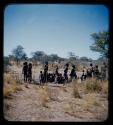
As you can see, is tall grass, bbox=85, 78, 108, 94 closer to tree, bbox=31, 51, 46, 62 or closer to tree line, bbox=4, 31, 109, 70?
tree line, bbox=4, 31, 109, 70

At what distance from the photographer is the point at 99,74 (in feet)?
40.6

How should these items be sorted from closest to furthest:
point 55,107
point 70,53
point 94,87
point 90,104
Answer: point 55,107, point 90,104, point 94,87, point 70,53

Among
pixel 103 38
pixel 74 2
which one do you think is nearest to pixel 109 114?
pixel 74 2

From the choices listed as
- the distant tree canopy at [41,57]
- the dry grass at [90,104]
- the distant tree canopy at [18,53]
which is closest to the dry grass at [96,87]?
the dry grass at [90,104]

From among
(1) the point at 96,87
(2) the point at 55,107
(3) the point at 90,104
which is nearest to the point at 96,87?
(1) the point at 96,87

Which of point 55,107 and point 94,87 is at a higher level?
point 94,87

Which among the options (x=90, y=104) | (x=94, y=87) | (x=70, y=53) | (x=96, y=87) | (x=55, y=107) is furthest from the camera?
(x=70, y=53)

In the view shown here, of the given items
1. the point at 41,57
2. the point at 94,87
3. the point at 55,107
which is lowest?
the point at 55,107

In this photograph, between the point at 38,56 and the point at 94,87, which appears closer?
the point at 94,87

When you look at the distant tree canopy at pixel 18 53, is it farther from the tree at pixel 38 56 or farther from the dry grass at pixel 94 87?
the dry grass at pixel 94 87

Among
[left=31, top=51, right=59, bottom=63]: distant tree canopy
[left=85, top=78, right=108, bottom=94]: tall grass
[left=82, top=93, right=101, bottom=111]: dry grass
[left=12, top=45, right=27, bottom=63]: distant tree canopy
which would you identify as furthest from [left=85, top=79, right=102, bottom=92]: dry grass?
[left=31, top=51, right=59, bottom=63]: distant tree canopy

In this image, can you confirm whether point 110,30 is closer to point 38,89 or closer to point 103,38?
point 38,89

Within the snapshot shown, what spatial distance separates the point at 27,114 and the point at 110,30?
8.06 feet

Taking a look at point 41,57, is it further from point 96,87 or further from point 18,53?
point 96,87
